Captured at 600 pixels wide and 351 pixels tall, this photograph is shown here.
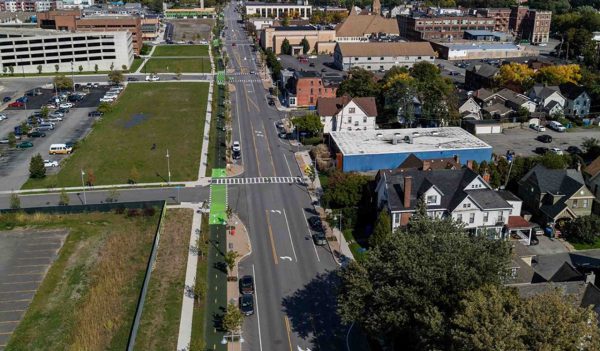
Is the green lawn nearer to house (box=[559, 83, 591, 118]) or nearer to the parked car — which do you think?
house (box=[559, 83, 591, 118])

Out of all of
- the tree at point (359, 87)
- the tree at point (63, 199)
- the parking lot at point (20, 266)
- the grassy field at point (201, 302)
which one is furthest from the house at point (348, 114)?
the parking lot at point (20, 266)

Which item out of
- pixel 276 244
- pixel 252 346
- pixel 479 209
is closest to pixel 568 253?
pixel 479 209

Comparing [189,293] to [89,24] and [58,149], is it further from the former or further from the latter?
[89,24]

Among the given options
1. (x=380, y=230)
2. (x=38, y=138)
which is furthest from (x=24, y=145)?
(x=380, y=230)

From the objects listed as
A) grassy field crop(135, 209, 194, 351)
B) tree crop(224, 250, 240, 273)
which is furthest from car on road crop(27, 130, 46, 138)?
tree crop(224, 250, 240, 273)

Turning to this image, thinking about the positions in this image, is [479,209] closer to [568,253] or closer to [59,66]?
[568,253]

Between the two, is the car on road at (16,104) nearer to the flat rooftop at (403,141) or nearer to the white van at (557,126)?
the flat rooftop at (403,141)
